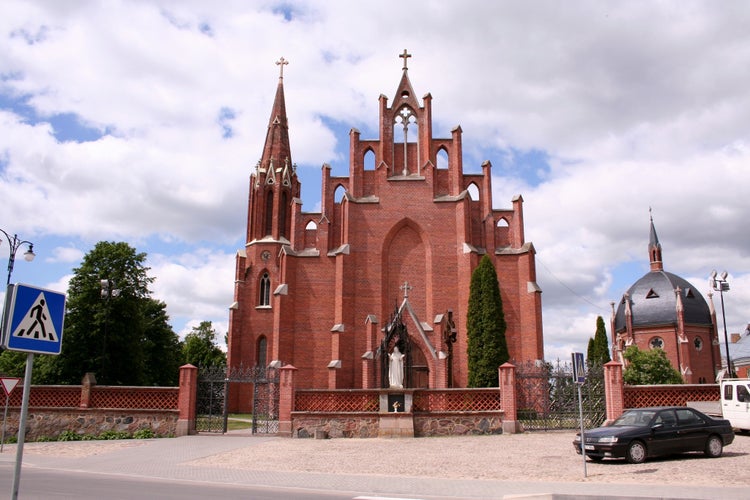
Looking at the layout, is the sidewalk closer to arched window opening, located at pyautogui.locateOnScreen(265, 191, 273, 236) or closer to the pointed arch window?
the pointed arch window

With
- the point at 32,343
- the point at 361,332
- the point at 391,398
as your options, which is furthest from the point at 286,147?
the point at 32,343

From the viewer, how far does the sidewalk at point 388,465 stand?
9.97m

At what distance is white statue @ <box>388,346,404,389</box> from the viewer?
69.3ft

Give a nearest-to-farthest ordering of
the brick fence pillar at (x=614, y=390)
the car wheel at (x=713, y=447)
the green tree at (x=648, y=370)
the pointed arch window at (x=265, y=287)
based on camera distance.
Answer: the car wheel at (x=713, y=447), the brick fence pillar at (x=614, y=390), the pointed arch window at (x=265, y=287), the green tree at (x=648, y=370)

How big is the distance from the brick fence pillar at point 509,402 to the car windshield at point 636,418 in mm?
5980

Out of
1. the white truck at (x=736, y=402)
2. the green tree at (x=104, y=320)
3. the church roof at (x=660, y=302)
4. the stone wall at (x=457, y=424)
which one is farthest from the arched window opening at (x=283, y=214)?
the church roof at (x=660, y=302)

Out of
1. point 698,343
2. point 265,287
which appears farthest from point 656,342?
point 265,287

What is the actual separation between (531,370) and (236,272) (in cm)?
2387

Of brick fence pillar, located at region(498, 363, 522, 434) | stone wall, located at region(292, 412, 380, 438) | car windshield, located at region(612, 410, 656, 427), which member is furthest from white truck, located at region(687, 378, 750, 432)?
stone wall, located at region(292, 412, 380, 438)

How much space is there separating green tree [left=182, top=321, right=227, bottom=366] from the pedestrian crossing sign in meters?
60.0

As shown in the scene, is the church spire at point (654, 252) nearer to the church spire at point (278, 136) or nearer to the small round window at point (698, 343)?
the small round window at point (698, 343)

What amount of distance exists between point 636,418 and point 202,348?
195 feet

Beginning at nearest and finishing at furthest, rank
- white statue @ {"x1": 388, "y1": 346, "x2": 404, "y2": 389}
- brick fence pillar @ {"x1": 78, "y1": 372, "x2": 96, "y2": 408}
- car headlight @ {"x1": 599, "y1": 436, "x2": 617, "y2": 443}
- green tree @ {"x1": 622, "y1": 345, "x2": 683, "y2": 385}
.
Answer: car headlight @ {"x1": 599, "y1": 436, "x2": 617, "y2": 443} → brick fence pillar @ {"x1": 78, "y1": 372, "x2": 96, "y2": 408} → white statue @ {"x1": 388, "y1": 346, "x2": 404, "y2": 389} → green tree @ {"x1": 622, "y1": 345, "x2": 683, "y2": 385}

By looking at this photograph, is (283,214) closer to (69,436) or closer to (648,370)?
(69,436)
